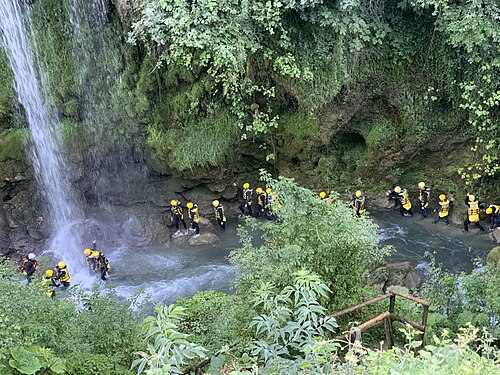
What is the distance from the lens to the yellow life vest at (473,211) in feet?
38.4

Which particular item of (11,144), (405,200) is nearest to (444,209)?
(405,200)

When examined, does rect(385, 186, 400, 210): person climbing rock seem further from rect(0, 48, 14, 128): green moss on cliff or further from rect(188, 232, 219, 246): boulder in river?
rect(0, 48, 14, 128): green moss on cliff

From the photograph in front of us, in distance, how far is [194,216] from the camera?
1349 centimetres

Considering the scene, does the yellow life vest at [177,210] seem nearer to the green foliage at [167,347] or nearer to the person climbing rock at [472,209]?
the person climbing rock at [472,209]

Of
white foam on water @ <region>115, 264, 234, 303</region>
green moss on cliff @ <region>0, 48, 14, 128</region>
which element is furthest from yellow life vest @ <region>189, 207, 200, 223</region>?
green moss on cliff @ <region>0, 48, 14, 128</region>

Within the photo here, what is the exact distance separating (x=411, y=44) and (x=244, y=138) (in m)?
4.76

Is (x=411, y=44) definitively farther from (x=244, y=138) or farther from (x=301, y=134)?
(x=244, y=138)

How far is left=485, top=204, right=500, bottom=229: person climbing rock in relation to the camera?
11680mm

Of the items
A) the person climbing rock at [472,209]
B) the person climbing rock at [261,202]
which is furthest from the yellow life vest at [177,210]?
the person climbing rock at [472,209]

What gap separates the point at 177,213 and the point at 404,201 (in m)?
6.48

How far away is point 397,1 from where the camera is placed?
433 inches

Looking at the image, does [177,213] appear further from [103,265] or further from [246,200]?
[103,265]

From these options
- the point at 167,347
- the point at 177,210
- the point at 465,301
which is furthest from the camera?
the point at 177,210

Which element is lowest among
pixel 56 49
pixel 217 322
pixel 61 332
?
pixel 217 322
